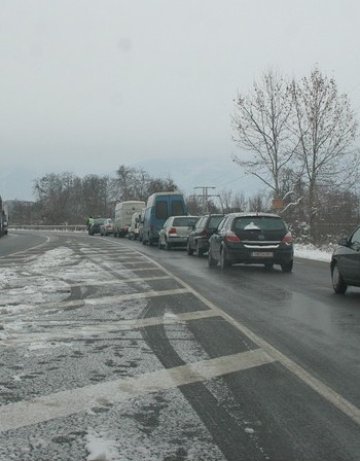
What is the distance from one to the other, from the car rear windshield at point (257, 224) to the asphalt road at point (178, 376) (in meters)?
5.45

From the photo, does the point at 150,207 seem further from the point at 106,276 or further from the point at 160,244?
the point at 106,276

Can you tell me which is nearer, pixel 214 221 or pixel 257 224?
pixel 257 224

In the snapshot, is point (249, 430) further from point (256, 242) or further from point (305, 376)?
point (256, 242)

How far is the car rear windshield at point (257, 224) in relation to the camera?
54.6 feet

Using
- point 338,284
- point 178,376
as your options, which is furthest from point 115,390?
point 338,284

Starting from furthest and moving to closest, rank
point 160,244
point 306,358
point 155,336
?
point 160,244 → point 155,336 → point 306,358

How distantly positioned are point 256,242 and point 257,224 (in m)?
0.55

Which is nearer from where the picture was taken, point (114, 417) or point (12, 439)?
point (12, 439)

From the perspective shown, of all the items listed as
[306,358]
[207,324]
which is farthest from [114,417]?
[207,324]

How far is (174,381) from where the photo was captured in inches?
212

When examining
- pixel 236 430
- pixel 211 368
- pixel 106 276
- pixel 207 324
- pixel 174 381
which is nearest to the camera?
pixel 236 430

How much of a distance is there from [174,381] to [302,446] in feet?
5.44

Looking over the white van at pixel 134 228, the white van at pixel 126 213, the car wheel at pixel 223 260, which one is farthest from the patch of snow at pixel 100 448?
the white van at pixel 126 213

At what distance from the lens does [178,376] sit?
554 cm
